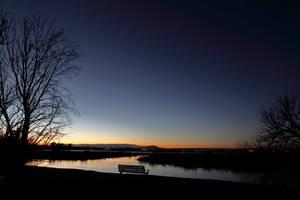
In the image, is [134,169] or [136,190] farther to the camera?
[134,169]

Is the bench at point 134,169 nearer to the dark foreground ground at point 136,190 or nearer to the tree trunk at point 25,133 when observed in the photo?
the dark foreground ground at point 136,190

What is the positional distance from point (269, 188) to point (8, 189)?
1041 cm

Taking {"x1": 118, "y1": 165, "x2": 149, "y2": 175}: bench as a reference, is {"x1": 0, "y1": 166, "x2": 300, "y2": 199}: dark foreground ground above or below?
above

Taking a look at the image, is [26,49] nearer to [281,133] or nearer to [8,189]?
[8,189]

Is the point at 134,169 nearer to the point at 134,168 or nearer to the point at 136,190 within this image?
the point at 134,168

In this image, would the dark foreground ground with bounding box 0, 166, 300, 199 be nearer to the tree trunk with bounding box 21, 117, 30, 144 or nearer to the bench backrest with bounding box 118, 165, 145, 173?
the tree trunk with bounding box 21, 117, 30, 144

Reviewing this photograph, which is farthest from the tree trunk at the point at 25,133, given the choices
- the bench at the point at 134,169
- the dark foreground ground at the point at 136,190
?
the bench at the point at 134,169

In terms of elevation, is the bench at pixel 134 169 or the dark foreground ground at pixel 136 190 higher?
the dark foreground ground at pixel 136 190

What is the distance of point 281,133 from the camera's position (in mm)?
17797

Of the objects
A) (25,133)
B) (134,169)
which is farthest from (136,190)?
(134,169)

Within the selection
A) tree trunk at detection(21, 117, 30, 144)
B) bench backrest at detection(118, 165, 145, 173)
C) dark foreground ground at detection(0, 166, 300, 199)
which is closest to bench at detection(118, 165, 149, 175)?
bench backrest at detection(118, 165, 145, 173)

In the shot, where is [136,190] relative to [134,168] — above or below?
above

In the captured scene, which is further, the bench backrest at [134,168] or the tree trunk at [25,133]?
the bench backrest at [134,168]

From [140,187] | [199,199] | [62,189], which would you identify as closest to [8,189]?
[62,189]
